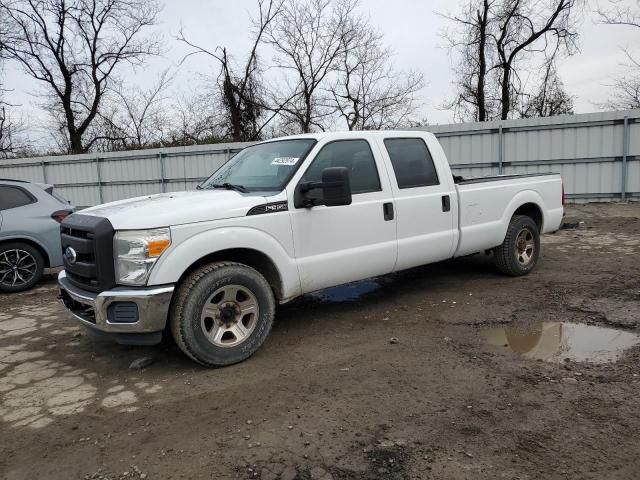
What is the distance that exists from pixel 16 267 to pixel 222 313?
15.4 feet

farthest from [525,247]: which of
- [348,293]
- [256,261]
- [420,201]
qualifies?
[256,261]

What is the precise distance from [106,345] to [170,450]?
7.28 feet

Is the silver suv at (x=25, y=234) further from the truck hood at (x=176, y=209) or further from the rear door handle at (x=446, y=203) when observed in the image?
the rear door handle at (x=446, y=203)

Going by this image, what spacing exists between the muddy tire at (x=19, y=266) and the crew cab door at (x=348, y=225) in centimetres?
475

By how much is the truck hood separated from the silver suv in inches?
134

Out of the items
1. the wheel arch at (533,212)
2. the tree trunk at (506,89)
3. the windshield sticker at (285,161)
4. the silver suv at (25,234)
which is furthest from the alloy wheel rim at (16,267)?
the tree trunk at (506,89)

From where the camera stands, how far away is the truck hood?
12.6ft

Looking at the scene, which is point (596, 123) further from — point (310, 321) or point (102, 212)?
point (102, 212)

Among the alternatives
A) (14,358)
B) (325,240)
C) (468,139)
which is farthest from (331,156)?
(468,139)

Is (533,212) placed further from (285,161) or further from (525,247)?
(285,161)

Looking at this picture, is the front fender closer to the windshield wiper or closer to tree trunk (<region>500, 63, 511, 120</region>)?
the windshield wiper

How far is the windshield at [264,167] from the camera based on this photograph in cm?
465

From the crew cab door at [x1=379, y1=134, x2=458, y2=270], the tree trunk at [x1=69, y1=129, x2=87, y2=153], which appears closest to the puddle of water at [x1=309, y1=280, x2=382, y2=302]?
the crew cab door at [x1=379, y1=134, x2=458, y2=270]

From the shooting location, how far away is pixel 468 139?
14438mm
